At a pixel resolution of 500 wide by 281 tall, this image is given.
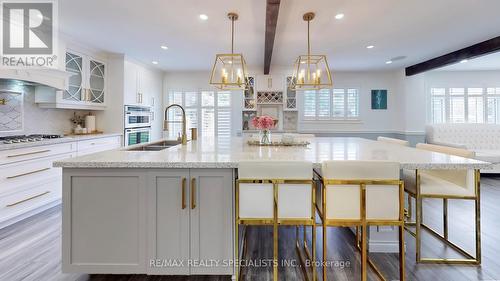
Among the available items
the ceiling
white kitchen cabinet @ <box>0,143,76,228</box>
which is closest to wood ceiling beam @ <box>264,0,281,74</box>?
the ceiling

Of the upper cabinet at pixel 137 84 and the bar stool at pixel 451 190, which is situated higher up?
the upper cabinet at pixel 137 84

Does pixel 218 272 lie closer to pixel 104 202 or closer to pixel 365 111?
pixel 104 202

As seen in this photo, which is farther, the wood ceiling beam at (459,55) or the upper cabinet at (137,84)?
the upper cabinet at (137,84)

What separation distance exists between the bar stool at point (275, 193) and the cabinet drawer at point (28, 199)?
290cm

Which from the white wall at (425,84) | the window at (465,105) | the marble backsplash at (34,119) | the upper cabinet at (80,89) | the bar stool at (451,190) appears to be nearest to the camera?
the bar stool at (451,190)

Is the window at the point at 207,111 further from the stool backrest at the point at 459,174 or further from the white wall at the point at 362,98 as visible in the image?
the stool backrest at the point at 459,174

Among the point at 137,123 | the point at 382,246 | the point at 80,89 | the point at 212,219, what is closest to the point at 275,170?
the point at 212,219

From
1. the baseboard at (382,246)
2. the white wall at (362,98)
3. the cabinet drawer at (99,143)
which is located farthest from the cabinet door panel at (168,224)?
the white wall at (362,98)

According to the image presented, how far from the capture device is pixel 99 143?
4184 millimetres

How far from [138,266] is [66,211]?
2.13 ft

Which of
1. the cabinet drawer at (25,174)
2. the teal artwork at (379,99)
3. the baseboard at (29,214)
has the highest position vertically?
the teal artwork at (379,99)

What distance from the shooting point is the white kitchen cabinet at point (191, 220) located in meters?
1.78

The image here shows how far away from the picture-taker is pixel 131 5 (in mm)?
2754

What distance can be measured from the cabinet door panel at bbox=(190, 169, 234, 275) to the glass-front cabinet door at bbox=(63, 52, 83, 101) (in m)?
3.39
